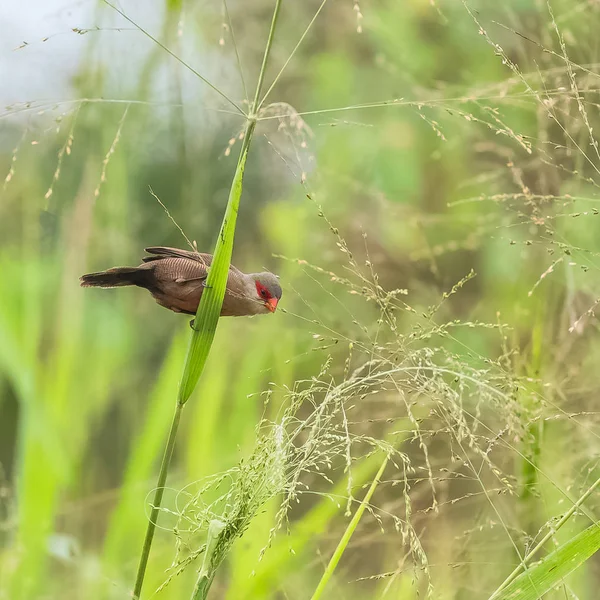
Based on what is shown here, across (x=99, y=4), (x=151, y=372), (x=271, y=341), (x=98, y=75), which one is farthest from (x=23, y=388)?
(x=99, y=4)

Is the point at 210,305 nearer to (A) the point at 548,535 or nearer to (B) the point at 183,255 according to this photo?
→ (B) the point at 183,255

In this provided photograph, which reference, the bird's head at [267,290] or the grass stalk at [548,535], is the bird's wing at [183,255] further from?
the grass stalk at [548,535]

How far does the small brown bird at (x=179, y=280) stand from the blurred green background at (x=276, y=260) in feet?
0.84

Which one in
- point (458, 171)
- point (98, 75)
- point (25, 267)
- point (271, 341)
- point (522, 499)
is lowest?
point (522, 499)

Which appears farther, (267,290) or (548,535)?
(267,290)

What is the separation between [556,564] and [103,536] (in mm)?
806

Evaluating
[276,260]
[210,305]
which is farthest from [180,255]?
[276,260]

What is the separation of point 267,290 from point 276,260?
45 centimetres

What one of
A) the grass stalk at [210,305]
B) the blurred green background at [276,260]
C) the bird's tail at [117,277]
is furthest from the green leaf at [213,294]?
the blurred green background at [276,260]

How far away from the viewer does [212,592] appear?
1.15 meters

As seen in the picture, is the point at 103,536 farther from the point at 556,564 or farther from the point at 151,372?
the point at 556,564

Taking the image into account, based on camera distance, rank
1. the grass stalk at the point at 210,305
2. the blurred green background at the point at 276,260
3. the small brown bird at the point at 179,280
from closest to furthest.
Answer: the grass stalk at the point at 210,305, the small brown bird at the point at 179,280, the blurred green background at the point at 276,260

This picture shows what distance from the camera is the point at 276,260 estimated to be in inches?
50.8

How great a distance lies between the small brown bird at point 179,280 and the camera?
0.76m
